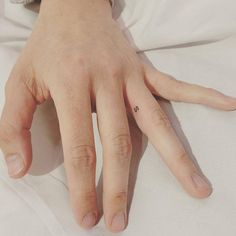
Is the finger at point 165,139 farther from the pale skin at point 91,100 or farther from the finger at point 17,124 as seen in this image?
the finger at point 17,124

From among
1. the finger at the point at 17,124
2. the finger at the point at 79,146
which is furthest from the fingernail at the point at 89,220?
the finger at the point at 17,124

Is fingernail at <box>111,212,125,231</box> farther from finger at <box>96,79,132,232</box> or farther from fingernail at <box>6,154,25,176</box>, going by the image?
fingernail at <box>6,154,25,176</box>

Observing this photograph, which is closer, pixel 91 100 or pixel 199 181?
pixel 199 181

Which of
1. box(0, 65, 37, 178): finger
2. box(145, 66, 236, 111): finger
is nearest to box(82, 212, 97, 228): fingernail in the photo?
box(0, 65, 37, 178): finger

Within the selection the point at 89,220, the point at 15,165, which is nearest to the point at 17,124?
the point at 15,165

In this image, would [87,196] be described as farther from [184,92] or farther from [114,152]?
[184,92]

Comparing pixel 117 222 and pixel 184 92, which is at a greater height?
pixel 184 92

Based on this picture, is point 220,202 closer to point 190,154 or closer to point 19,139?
point 190,154
